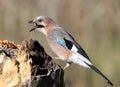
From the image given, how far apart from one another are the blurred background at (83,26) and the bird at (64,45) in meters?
1.15

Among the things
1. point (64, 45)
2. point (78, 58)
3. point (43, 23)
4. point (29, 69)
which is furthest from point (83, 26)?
point (29, 69)

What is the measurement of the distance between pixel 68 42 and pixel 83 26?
1.84 m

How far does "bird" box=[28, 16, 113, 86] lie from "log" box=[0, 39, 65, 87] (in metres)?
2.67

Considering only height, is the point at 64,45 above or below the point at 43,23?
below

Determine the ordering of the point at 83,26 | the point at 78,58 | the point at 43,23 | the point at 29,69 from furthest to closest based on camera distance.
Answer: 1. the point at 83,26
2. the point at 43,23
3. the point at 78,58
4. the point at 29,69

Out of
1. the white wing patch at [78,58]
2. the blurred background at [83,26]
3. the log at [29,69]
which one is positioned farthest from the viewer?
the blurred background at [83,26]

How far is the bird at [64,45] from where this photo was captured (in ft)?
24.3

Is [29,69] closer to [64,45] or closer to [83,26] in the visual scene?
[64,45]

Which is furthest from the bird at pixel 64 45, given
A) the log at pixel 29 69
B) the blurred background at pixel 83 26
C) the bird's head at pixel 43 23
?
the log at pixel 29 69

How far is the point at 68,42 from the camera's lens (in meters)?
7.57

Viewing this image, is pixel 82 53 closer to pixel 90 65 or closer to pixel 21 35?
pixel 90 65

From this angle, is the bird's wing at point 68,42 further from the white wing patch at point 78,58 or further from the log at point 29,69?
the log at point 29,69

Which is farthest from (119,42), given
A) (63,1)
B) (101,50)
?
(63,1)

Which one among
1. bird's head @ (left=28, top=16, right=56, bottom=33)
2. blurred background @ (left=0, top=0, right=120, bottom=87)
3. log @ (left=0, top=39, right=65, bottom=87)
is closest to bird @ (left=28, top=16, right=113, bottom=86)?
bird's head @ (left=28, top=16, right=56, bottom=33)
